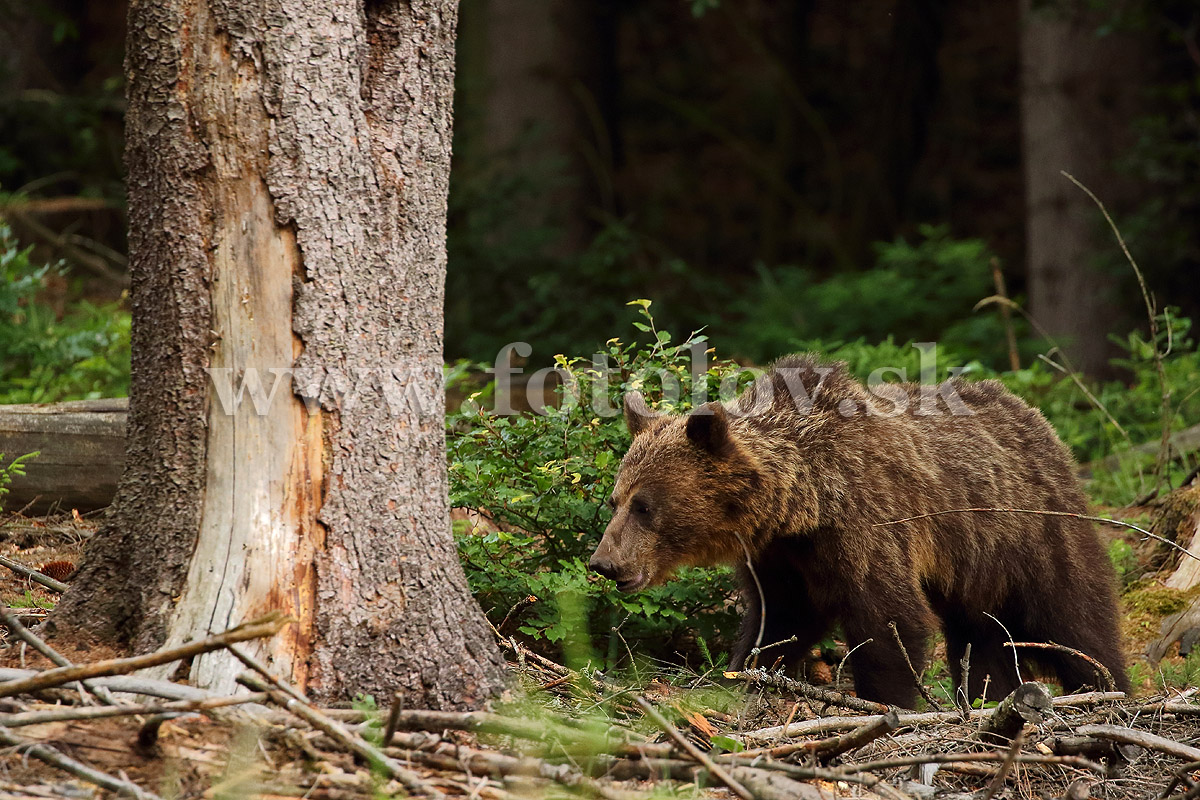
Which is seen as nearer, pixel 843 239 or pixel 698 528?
pixel 698 528

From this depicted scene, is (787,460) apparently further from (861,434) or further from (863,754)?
(863,754)

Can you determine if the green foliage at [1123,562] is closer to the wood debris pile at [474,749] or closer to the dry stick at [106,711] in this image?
the wood debris pile at [474,749]

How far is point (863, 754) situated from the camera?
3549mm

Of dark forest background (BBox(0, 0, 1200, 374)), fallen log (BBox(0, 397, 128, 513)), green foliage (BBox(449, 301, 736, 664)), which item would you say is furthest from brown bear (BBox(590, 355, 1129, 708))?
dark forest background (BBox(0, 0, 1200, 374))

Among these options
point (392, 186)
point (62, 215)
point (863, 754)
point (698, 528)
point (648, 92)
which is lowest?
point (863, 754)

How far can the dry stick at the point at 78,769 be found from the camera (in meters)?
2.55

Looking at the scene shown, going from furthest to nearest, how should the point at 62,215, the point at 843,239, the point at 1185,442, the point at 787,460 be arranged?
the point at 843,239 → the point at 62,215 → the point at 1185,442 → the point at 787,460

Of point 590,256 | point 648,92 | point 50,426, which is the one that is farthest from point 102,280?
point 648,92

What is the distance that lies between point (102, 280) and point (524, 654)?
8.21 m

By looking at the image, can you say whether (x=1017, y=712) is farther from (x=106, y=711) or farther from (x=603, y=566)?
(x=106, y=711)

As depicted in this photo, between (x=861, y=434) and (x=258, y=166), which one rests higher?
(x=258, y=166)

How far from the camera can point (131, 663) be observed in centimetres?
259

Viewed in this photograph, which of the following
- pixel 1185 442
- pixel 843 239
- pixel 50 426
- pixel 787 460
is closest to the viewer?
→ pixel 787 460

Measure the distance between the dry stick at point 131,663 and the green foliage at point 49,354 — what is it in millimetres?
4434
